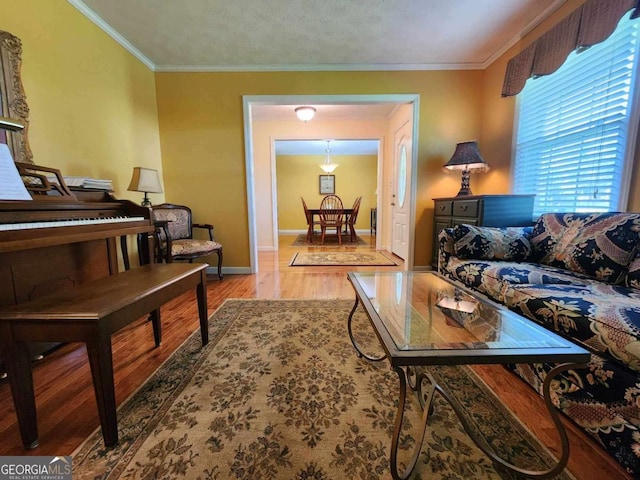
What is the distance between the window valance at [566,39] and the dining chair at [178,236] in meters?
3.21

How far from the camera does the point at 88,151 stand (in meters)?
2.06

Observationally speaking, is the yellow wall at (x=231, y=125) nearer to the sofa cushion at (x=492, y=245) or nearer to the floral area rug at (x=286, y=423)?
the sofa cushion at (x=492, y=245)

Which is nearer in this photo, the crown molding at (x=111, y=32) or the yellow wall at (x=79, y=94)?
the yellow wall at (x=79, y=94)

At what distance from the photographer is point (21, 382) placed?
0.84 m

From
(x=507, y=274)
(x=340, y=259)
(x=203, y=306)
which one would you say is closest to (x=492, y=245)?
(x=507, y=274)

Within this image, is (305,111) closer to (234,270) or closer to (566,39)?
(234,270)

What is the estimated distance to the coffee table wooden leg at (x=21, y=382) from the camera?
822mm

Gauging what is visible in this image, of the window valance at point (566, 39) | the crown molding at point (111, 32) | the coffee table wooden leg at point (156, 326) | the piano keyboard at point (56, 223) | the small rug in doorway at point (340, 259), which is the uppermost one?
the crown molding at point (111, 32)

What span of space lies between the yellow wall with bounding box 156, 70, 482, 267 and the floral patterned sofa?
140 cm

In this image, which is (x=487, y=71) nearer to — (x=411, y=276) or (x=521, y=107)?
(x=521, y=107)

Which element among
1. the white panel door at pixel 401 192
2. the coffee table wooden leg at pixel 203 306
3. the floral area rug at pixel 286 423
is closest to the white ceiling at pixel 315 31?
the white panel door at pixel 401 192

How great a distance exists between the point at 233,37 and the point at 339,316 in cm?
264

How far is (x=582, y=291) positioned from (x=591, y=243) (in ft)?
1.59

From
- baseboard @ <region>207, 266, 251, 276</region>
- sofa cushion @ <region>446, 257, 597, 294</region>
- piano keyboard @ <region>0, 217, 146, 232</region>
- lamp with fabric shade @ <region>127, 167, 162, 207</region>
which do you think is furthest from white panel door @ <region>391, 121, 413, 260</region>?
piano keyboard @ <region>0, 217, 146, 232</region>
